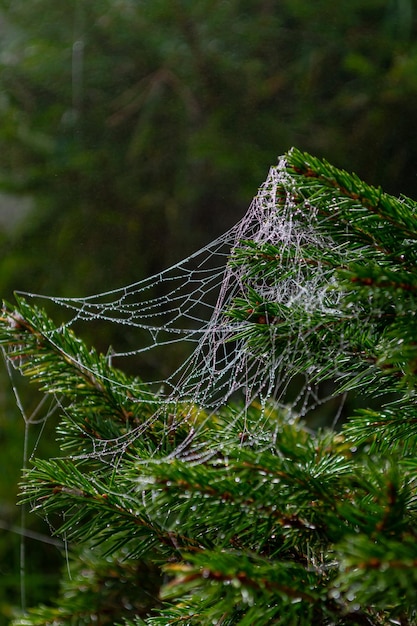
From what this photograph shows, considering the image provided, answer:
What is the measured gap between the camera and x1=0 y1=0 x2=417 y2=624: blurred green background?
2.92ft

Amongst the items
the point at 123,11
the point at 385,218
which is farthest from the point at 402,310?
the point at 123,11

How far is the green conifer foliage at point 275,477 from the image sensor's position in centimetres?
21

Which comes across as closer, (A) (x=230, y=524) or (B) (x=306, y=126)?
(A) (x=230, y=524)

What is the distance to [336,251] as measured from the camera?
323 millimetres

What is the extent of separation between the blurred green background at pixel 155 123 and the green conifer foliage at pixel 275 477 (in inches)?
20.8

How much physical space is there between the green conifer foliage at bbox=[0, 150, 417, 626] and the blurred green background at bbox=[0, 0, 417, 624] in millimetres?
529

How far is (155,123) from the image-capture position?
0.94 meters

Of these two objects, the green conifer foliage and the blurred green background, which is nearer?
the green conifer foliage

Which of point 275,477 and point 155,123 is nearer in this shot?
point 275,477

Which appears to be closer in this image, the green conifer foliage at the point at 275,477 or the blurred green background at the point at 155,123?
the green conifer foliage at the point at 275,477

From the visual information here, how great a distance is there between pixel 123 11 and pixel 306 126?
29 cm

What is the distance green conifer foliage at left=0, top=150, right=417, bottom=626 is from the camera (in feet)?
0.70

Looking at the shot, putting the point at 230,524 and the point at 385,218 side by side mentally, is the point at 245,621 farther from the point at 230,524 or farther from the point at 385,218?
the point at 385,218

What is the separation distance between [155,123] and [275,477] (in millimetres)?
771
